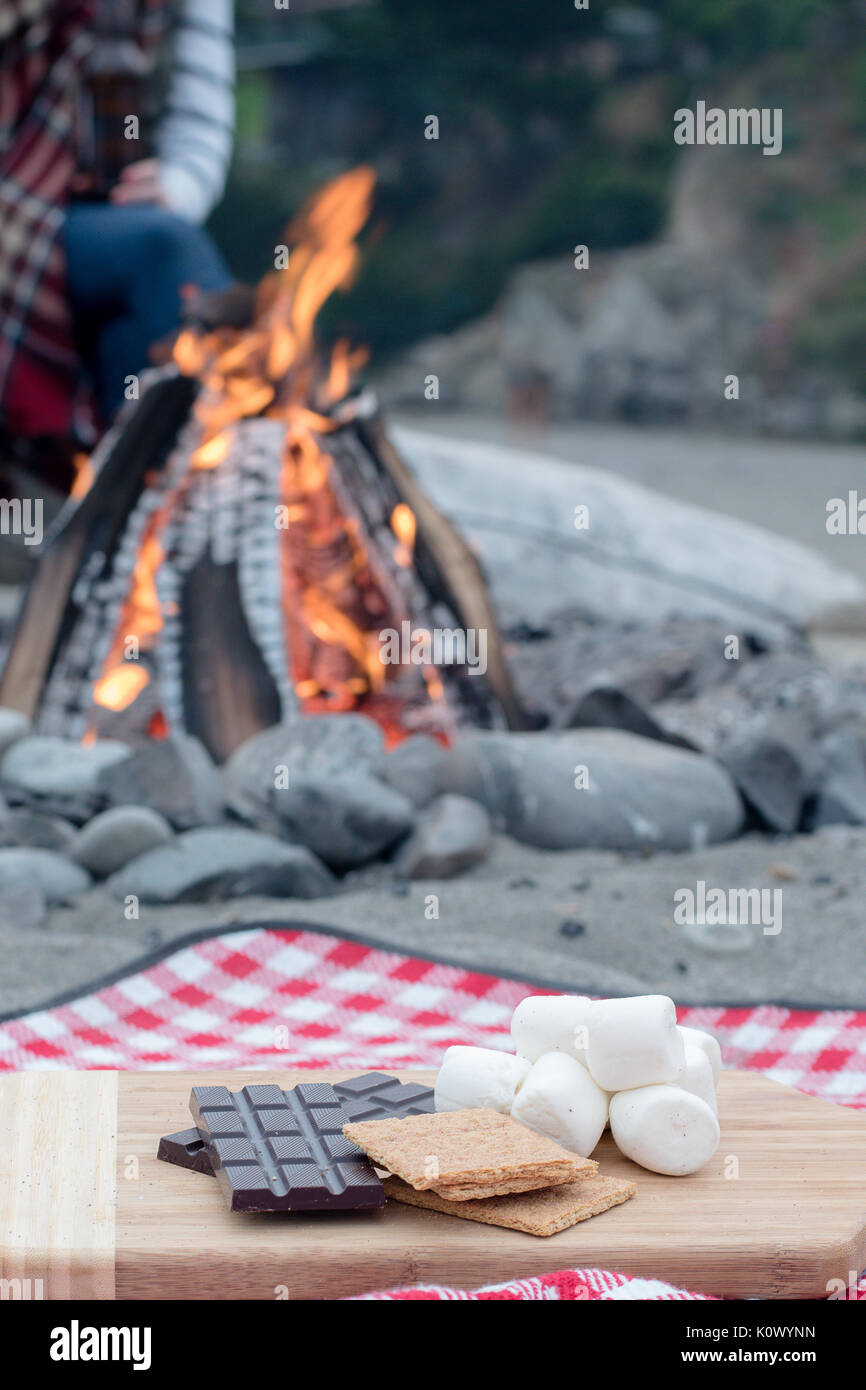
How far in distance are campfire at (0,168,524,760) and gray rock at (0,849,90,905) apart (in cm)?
56

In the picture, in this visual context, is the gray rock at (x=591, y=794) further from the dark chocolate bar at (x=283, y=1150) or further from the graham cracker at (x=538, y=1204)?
the graham cracker at (x=538, y=1204)

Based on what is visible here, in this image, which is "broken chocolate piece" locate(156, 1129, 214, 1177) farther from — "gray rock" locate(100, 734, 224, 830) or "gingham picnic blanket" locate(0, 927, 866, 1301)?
"gray rock" locate(100, 734, 224, 830)

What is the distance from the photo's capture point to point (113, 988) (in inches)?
90.3

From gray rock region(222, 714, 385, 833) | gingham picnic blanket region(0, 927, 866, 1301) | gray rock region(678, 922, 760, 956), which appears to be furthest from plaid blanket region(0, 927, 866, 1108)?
gray rock region(222, 714, 385, 833)

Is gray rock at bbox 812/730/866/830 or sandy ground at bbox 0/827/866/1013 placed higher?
gray rock at bbox 812/730/866/830

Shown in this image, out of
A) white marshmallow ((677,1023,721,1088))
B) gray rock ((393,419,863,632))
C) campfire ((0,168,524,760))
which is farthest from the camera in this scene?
gray rock ((393,419,863,632))

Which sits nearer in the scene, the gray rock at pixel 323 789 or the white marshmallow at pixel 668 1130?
the white marshmallow at pixel 668 1130

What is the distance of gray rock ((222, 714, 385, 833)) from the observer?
122 inches

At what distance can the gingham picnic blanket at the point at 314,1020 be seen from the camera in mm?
2064

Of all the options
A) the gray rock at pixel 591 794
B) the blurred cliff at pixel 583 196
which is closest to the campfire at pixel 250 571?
the gray rock at pixel 591 794

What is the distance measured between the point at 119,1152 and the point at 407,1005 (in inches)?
35.3

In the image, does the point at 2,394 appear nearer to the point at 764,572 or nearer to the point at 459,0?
the point at 764,572

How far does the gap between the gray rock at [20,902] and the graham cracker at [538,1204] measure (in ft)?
5.02

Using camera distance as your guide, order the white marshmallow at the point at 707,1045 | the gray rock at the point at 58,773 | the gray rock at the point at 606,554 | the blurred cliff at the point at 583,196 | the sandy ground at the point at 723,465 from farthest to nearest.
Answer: the blurred cliff at the point at 583,196, the sandy ground at the point at 723,465, the gray rock at the point at 606,554, the gray rock at the point at 58,773, the white marshmallow at the point at 707,1045
